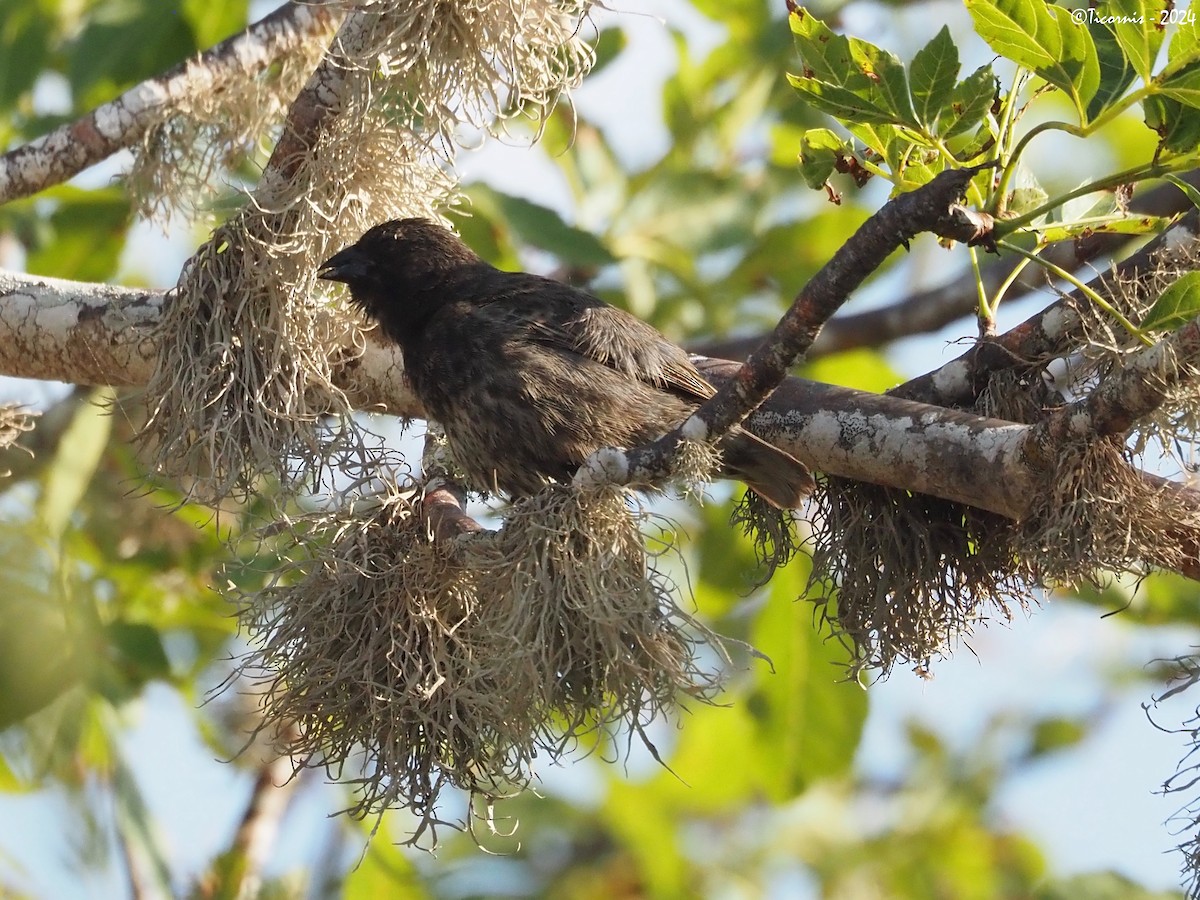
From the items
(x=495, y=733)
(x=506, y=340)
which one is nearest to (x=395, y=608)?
(x=495, y=733)

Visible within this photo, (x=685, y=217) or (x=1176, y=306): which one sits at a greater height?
(x=685, y=217)

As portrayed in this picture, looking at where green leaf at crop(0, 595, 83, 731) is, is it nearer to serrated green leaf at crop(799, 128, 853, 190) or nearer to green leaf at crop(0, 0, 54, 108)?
serrated green leaf at crop(799, 128, 853, 190)

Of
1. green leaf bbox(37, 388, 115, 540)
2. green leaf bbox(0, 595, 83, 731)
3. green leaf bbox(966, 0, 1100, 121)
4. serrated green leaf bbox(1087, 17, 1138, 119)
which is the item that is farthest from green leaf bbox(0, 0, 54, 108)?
serrated green leaf bbox(1087, 17, 1138, 119)

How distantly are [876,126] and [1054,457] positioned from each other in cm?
71

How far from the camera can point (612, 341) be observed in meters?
3.49

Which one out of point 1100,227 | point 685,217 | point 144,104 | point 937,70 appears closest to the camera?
point 937,70

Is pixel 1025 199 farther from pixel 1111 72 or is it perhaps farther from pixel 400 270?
pixel 400 270

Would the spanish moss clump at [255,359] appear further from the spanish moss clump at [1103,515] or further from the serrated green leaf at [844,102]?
the spanish moss clump at [1103,515]

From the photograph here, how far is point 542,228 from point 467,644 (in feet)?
6.07

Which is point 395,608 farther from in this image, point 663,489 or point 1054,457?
point 1054,457

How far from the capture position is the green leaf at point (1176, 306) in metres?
2.29

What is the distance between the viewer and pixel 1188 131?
229 centimetres

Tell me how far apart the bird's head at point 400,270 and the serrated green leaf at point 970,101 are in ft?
5.31

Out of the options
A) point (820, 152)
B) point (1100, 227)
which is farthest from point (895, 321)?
point (820, 152)
